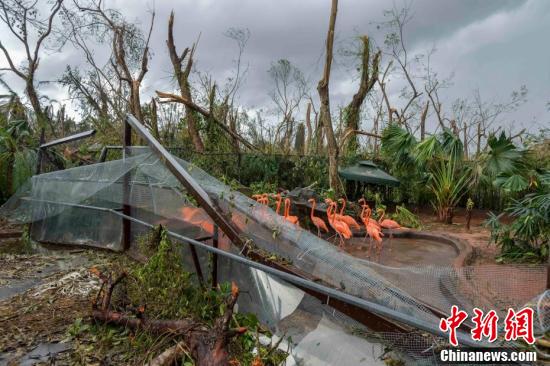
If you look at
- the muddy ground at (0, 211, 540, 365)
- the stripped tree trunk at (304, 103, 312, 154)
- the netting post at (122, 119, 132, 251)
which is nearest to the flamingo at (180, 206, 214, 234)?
the muddy ground at (0, 211, 540, 365)

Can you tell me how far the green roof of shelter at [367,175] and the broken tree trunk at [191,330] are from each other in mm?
6887

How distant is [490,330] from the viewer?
184cm

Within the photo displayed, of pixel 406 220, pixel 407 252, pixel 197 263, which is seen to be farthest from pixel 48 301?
pixel 406 220

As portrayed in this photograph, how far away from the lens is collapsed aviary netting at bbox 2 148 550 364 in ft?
7.09

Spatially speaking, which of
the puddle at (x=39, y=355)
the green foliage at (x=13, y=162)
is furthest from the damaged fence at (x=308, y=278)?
the green foliage at (x=13, y=162)

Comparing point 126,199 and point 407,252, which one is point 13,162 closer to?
point 126,199

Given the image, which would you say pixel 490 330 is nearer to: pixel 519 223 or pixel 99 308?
pixel 99 308

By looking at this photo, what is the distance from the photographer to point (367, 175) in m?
9.00

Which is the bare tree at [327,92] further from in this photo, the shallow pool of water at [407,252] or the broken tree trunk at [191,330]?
the broken tree trunk at [191,330]

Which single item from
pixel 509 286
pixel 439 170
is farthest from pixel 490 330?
pixel 439 170

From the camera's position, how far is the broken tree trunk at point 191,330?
2041 millimetres

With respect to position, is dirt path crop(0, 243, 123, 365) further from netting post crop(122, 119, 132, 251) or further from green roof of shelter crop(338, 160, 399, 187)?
green roof of shelter crop(338, 160, 399, 187)

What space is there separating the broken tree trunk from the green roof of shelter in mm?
6887

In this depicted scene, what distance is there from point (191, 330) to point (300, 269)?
78cm
